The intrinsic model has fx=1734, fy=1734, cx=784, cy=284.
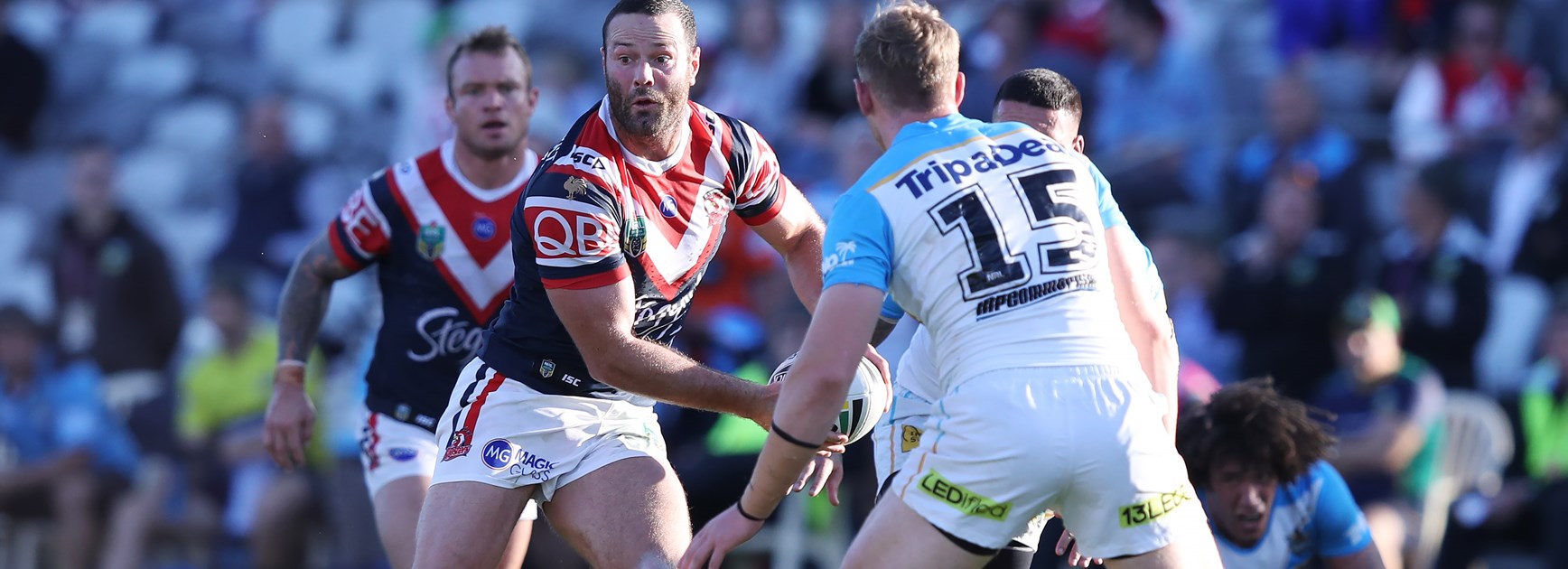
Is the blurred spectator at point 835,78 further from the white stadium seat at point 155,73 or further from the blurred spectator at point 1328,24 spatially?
the white stadium seat at point 155,73

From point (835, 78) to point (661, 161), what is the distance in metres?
7.34

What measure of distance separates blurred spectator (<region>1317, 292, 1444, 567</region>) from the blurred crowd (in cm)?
2

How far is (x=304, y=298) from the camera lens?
7.00 metres

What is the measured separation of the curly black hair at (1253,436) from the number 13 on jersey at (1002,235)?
1838mm

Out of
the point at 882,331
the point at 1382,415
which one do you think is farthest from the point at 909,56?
the point at 1382,415

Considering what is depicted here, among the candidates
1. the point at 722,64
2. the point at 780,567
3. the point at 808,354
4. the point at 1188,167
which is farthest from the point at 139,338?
the point at 808,354

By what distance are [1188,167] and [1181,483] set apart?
7.26m

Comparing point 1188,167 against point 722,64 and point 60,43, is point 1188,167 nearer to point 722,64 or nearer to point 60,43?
point 722,64

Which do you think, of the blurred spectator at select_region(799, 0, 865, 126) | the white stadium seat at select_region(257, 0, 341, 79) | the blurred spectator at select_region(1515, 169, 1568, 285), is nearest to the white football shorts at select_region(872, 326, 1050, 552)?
the blurred spectator at select_region(1515, 169, 1568, 285)

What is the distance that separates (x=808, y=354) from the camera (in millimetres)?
4707

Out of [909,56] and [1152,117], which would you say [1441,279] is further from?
[909,56]

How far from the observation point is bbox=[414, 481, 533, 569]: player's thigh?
221 inches

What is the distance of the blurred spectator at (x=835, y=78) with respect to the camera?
12.8 metres

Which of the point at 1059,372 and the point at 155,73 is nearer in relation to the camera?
the point at 1059,372
